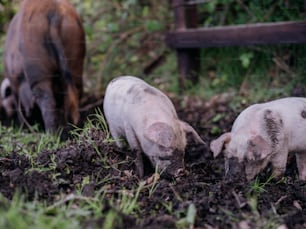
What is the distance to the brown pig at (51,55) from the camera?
16.1ft

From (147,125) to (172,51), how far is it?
413cm

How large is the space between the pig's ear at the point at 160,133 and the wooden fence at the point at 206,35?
7.08 ft

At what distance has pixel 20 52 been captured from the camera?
508 cm

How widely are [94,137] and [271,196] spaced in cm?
133

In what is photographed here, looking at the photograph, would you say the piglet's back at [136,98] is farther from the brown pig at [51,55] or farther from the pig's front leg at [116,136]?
the brown pig at [51,55]

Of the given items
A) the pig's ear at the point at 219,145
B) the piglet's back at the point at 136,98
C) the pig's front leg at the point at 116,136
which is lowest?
the pig's front leg at the point at 116,136

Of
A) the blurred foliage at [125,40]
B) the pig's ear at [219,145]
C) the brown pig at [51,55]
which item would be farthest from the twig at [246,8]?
the pig's ear at [219,145]

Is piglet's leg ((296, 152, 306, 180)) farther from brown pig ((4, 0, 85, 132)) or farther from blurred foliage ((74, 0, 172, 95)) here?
blurred foliage ((74, 0, 172, 95))

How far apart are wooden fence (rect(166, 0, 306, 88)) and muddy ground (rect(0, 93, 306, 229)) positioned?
4.93 feet

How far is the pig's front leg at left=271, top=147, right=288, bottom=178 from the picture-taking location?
341 cm

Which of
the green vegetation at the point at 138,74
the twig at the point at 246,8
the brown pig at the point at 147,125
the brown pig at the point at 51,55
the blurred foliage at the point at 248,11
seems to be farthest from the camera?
the twig at the point at 246,8

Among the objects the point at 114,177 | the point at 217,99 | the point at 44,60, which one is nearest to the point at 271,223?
the point at 114,177

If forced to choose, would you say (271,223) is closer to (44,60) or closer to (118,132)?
(118,132)

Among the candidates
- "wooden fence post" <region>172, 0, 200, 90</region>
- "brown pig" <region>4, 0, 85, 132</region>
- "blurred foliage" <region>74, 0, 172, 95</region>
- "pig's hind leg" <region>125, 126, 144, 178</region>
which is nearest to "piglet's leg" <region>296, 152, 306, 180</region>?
"pig's hind leg" <region>125, 126, 144, 178</region>
